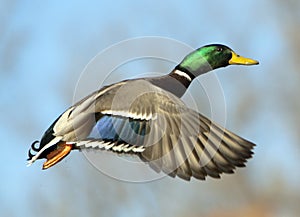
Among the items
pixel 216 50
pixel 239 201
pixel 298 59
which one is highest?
pixel 216 50

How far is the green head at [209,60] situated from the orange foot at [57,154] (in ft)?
2.61

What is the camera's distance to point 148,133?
3650mm

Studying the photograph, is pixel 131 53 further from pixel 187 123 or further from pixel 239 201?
pixel 239 201

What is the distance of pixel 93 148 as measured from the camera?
11.3 ft

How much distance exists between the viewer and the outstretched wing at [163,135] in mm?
3396

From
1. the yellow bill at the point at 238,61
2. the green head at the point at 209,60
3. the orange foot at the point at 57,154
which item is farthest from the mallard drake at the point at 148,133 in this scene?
the yellow bill at the point at 238,61

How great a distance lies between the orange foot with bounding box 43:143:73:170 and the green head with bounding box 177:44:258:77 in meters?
0.79

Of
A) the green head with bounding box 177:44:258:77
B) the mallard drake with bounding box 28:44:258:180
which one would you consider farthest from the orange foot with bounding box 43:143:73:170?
the green head with bounding box 177:44:258:77

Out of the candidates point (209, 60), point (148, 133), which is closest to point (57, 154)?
point (148, 133)

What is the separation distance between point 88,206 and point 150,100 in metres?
3.44

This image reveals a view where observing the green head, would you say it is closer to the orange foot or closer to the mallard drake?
the mallard drake

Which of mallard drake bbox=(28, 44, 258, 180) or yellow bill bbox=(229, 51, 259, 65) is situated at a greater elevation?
yellow bill bbox=(229, 51, 259, 65)

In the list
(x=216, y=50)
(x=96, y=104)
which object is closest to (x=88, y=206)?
(x=216, y=50)

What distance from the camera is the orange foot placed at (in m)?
3.36
